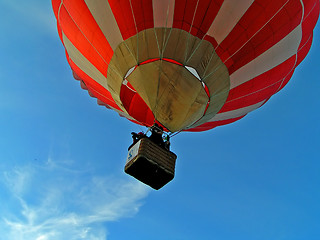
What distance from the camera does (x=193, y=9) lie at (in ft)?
13.9

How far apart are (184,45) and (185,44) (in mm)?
20

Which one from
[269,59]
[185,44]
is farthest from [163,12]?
[269,59]

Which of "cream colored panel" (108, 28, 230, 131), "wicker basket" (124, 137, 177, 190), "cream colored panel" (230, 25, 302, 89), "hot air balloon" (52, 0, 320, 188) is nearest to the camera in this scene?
"wicker basket" (124, 137, 177, 190)

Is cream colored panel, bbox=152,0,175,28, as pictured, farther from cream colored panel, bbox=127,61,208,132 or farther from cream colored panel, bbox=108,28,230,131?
cream colored panel, bbox=127,61,208,132

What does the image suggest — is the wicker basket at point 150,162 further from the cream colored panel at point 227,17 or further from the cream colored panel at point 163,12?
the cream colored panel at point 227,17

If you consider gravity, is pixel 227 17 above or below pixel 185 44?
above

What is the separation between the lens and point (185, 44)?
4.42 m

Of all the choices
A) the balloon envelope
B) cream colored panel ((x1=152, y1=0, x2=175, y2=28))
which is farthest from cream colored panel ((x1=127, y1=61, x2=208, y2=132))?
cream colored panel ((x1=152, y1=0, x2=175, y2=28))

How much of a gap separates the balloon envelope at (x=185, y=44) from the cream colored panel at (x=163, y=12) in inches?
0.5

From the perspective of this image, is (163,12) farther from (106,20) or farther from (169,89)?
(169,89)

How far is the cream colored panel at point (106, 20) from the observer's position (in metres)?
4.48

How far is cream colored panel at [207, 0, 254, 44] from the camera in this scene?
14.1 feet

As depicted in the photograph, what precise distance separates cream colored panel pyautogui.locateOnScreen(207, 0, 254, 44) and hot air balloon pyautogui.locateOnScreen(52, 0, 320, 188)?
0.01 m

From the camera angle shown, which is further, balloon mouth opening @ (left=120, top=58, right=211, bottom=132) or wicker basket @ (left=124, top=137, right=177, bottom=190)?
balloon mouth opening @ (left=120, top=58, right=211, bottom=132)
